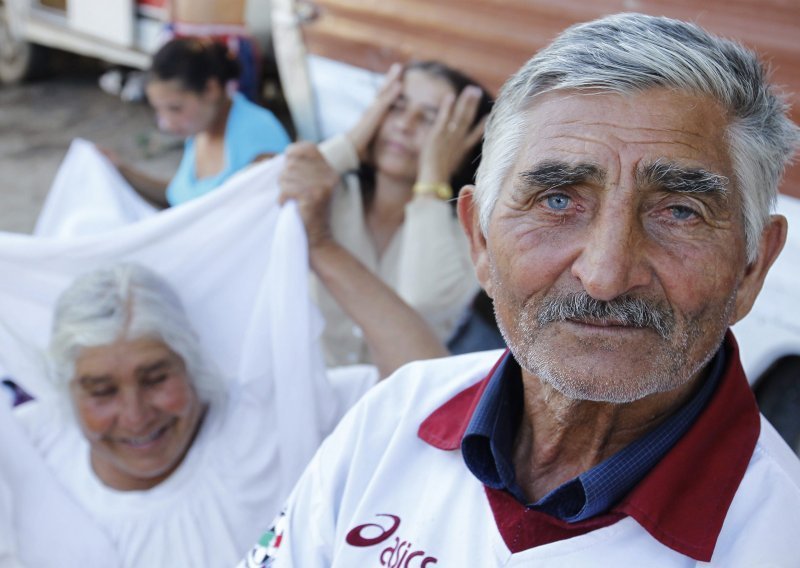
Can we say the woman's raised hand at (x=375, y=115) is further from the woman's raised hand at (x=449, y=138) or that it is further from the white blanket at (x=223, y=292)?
the white blanket at (x=223, y=292)

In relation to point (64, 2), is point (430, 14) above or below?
above

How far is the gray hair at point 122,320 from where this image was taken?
7.73 feet

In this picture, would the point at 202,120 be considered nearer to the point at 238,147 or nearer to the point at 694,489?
the point at 238,147

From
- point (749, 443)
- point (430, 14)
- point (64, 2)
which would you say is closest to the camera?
point (749, 443)

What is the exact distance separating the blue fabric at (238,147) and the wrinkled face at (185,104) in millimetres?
119

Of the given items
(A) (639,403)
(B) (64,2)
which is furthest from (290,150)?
(B) (64,2)

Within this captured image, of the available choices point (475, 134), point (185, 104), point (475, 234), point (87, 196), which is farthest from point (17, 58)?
point (475, 234)

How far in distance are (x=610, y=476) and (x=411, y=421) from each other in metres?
0.36

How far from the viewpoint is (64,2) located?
28.1 feet

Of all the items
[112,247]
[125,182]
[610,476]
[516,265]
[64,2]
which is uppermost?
[516,265]

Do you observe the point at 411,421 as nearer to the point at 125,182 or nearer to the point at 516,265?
the point at 516,265

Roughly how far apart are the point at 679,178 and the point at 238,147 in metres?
3.11

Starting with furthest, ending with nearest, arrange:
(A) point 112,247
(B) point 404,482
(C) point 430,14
Result: 1. (C) point 430,14
2. (A) point 112,247
3. (B) point 404,482

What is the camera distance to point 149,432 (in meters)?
2.34
